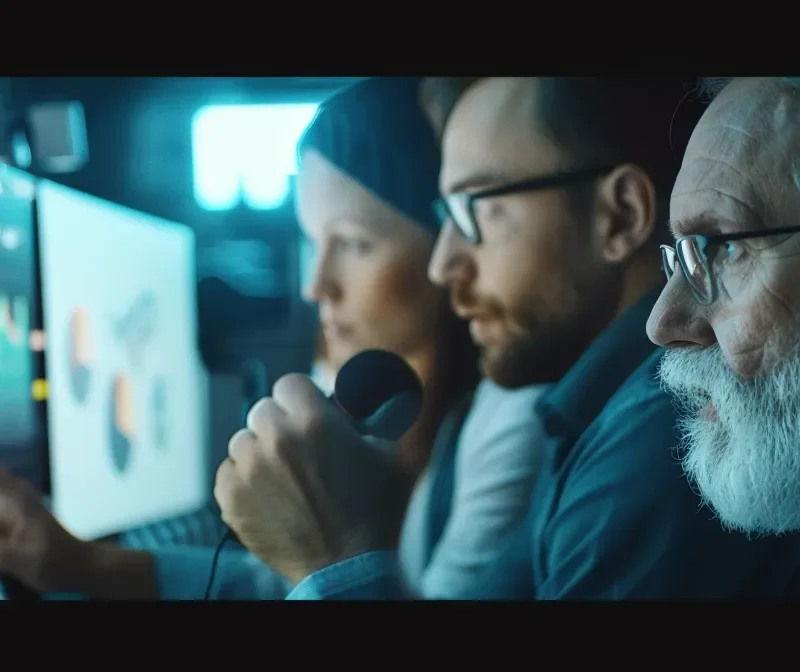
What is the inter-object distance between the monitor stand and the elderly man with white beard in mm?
1672

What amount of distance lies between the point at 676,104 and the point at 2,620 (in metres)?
2.23

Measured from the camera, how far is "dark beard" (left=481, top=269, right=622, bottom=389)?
1977 mm

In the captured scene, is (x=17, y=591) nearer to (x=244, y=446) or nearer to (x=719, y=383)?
(x=244, y=446)

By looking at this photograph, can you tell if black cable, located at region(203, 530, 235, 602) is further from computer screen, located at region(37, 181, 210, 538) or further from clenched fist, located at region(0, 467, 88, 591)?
clenched fist, located at region(0, 467, 88, 591)

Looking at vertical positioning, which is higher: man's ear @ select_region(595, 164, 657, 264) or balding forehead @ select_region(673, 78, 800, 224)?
balding forehead @ select_region(673, 78, 800, 224)

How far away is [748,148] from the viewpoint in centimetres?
191

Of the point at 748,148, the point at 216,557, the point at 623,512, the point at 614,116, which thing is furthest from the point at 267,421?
the point at 748,148

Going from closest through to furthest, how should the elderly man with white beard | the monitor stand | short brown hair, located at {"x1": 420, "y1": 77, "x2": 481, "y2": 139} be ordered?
the elderly man with white beard < short brown hair, located at {"x1": 420, "y1": 77, "x2": 481, "y2": 139} < the monitor stand

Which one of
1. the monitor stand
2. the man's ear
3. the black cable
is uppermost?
the man's ear

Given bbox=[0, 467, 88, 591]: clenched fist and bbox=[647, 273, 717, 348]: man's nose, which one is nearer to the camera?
bbox=[647, 273, 717, 348]: man's nose

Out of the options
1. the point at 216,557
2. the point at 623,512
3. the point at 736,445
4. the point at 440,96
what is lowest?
the point at 216,557

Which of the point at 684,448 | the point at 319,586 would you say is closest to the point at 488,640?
the point at 319,586

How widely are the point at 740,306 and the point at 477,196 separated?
2.16ft

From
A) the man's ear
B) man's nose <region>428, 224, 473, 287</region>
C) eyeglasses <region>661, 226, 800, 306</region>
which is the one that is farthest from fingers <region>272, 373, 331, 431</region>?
eyeglasses <region>661, 226, 800, 306</region>
